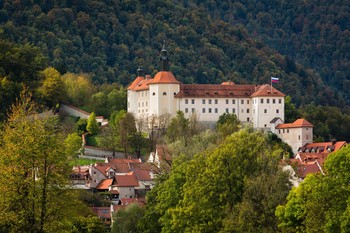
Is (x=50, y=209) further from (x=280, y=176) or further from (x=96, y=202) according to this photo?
(x=96, y=202)

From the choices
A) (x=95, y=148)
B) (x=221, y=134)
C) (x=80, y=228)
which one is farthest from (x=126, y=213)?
(x=95, y=148)

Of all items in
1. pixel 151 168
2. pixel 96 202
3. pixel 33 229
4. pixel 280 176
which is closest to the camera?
pixel 33 229

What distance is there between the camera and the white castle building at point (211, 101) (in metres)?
135

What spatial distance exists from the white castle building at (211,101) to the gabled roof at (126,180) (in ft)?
77.4

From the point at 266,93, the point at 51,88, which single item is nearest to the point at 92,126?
the point at 51,88

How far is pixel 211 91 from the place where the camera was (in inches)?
5463

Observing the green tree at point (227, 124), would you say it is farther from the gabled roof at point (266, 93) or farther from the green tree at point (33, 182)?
the green tree at point (33, 182)

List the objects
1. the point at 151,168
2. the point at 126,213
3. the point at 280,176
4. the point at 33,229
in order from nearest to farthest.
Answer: the point at 33,229 → the point at 280,176 → the point at 126,213 → the point at 151,168

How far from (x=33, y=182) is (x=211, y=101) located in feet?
265

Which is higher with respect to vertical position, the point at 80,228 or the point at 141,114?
the point at 141,114

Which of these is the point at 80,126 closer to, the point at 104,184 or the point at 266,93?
the point at 266,93

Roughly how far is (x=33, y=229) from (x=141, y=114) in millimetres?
81416

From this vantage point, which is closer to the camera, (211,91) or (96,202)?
(96,202)

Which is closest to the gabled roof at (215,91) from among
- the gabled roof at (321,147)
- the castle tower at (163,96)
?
the castle tower at (163,96)
